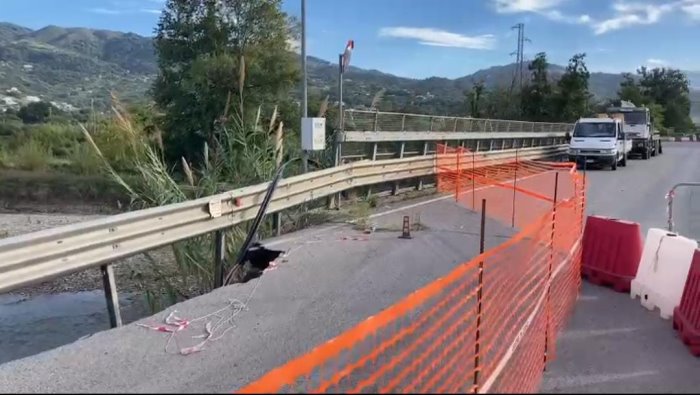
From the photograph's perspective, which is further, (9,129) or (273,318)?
(9,129)

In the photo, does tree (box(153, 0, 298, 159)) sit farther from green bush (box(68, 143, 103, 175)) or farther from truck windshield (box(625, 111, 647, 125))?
truck windshield (box(625, 111, 647, 125))

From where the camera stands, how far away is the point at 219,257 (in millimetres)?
7711

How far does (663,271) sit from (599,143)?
24238 millimetres

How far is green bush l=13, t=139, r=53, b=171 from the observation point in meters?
22.1

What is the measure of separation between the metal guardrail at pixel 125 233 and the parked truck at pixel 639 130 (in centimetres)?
3202

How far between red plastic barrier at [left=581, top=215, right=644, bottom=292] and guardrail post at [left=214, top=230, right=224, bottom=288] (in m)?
4.27

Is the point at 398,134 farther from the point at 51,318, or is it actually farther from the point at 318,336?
the point at 318,336

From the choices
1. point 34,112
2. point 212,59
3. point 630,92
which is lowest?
point 34,112

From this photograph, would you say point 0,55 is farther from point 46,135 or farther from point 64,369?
point 64,369

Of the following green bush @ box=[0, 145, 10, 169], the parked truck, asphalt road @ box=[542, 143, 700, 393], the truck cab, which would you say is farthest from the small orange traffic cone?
the parked truck

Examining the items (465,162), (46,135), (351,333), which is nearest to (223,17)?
(46,135)

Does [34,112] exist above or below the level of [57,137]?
above

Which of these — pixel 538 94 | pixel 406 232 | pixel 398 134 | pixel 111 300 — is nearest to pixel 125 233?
pixel 111 300

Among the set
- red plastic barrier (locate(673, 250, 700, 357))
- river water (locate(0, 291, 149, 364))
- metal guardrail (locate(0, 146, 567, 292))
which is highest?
metal guardrail (locate(0, 146, 567, 292))
